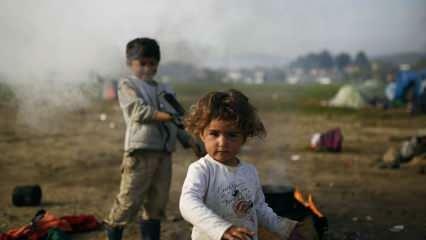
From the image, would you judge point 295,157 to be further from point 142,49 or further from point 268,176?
point 142,49

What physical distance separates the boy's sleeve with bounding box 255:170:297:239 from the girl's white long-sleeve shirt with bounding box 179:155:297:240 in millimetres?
40

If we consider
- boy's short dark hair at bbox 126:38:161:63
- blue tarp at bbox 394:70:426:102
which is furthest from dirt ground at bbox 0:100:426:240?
blue tarp at bbox 394:70:426:102

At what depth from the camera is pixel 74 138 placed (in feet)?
46.9

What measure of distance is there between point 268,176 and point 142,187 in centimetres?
453

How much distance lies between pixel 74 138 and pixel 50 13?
26.7 ft

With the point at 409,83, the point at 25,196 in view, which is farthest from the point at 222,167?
the point at 409,83

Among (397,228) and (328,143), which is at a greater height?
(397,228)

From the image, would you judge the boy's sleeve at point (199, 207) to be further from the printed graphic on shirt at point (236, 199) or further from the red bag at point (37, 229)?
the red bag at point (37, 229)

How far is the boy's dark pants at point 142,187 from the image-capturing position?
177 inches

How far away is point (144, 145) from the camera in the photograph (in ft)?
14.8

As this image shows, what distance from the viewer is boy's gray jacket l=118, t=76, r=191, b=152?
4.45 metres

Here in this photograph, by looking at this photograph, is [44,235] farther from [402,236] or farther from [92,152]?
[92,152]

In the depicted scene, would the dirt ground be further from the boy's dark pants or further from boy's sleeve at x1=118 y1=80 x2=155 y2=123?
boy's sleeve at x1=118 y1=80 x2=155 y2=123

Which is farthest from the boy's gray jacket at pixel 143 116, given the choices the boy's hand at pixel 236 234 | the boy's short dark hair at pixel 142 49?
the boy's hand at pixel 236 234
